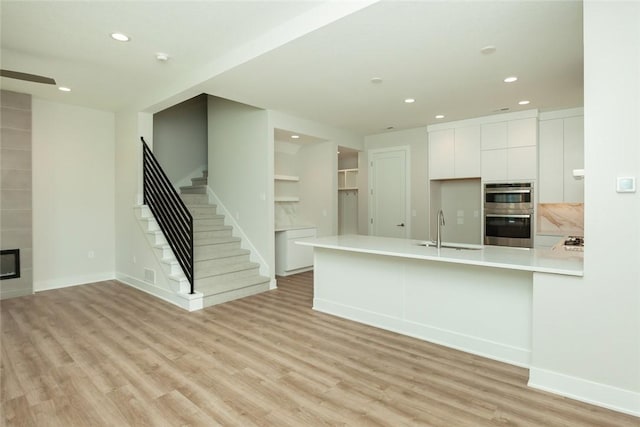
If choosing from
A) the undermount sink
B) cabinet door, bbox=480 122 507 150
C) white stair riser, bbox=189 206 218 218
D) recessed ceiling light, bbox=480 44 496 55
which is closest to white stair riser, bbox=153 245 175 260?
white stair riser, bbox=189 206 218 218

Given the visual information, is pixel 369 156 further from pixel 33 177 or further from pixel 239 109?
pixel 33 177

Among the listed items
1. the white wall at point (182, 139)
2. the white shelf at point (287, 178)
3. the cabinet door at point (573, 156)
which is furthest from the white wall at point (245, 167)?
the cabinet door at point (573, 156)

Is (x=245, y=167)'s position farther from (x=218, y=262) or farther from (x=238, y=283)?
(x=238, y=283)

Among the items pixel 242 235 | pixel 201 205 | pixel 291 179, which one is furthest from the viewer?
pixel 291 179

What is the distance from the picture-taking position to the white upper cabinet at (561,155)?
489 cm

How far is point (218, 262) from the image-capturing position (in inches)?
205

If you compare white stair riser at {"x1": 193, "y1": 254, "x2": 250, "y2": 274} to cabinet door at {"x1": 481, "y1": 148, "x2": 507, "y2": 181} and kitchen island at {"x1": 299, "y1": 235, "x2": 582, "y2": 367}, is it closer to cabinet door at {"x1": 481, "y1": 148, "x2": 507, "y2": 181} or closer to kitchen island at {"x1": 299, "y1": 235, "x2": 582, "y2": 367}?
kitchen island at {"x1": 299, "y1": 235, "x2": 582, "y2": 367}

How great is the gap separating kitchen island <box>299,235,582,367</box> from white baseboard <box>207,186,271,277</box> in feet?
5.11

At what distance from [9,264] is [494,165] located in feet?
24.5

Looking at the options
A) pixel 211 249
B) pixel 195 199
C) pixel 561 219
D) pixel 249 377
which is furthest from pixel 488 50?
pixel 195 199

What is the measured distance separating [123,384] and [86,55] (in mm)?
3292

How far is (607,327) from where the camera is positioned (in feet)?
7.18

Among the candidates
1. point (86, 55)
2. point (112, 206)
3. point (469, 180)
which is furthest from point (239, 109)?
point (469, 180)

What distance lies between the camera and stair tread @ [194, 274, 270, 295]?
4531 mm
